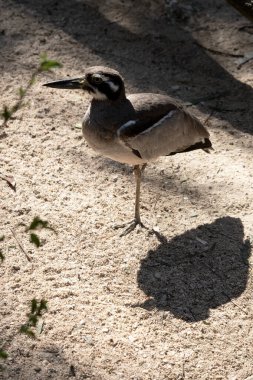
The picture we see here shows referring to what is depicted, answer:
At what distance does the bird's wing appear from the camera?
412 centimetres

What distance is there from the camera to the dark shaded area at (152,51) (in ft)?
19.0

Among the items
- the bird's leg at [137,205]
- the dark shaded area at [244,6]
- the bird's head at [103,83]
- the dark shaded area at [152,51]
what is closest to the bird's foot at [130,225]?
the bird's leg at [137,205]

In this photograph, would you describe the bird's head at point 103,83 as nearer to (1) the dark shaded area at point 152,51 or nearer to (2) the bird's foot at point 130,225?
(2) the bird's foot at point 130,225

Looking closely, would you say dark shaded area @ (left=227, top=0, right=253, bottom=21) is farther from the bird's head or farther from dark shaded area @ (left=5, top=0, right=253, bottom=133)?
the bird's head

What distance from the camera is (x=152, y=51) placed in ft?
20.5

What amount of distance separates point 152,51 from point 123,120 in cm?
230

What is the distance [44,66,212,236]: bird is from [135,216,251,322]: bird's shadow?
1.21 feet

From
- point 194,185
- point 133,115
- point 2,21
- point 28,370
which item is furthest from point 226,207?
point 2,21

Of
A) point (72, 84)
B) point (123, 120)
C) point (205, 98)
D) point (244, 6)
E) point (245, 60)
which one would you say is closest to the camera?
point (123, 120)

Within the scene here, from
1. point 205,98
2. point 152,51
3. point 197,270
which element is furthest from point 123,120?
point 152,51

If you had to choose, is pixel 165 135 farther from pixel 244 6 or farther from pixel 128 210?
pixel 244 6

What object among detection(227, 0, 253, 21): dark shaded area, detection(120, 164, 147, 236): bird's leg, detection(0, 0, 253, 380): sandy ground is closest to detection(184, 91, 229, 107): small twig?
detection(0, 0, 253, 380): sandy ground

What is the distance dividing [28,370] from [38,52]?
3.36m

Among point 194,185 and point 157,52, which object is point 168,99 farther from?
point 157,52
